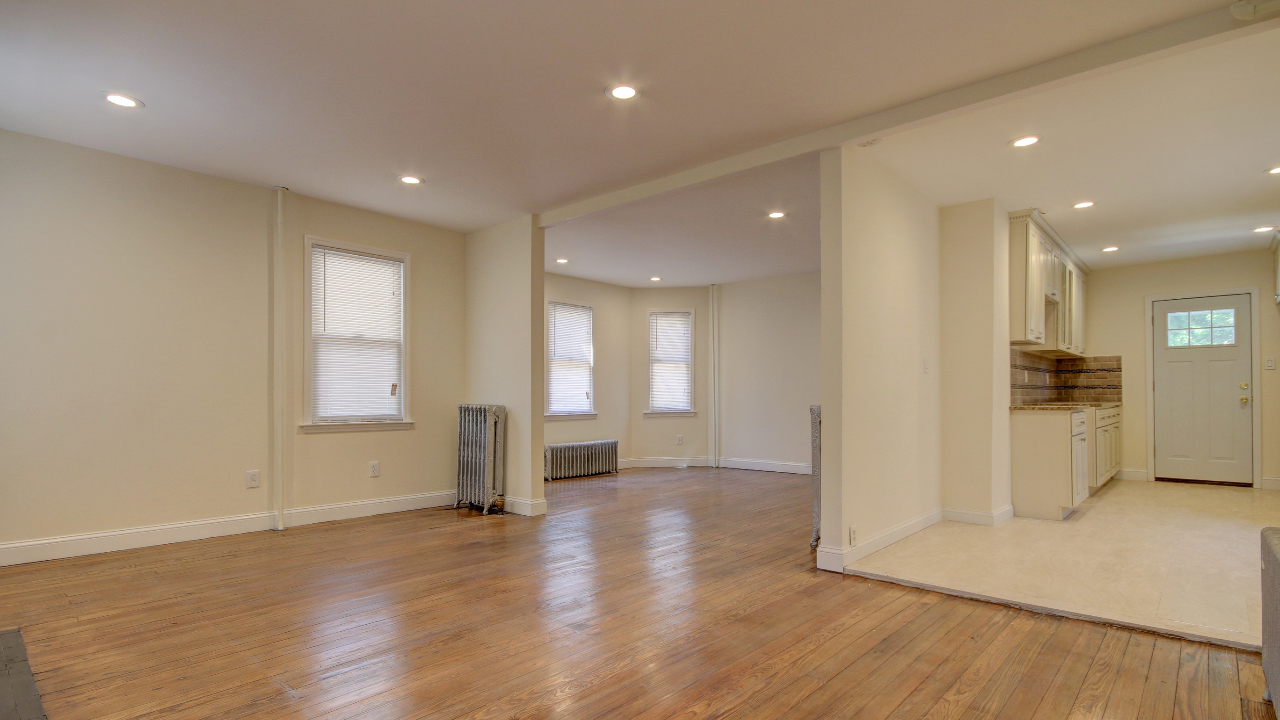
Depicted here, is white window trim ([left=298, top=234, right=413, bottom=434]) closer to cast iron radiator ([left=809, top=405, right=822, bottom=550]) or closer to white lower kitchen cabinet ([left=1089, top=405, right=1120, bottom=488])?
cast iron radiator ([left=809, top=405, right=822, bottom=550])

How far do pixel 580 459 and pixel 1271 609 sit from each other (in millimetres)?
6683

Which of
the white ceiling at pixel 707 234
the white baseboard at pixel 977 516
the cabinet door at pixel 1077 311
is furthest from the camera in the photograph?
the cabinet door at pixel 1077 311

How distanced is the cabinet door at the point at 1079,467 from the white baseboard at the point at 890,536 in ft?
3.66

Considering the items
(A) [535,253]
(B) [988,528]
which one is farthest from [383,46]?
(B) [988,528]

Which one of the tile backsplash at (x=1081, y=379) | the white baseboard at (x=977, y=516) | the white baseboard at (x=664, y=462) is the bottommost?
the white baseboard at (x=664, y=462)

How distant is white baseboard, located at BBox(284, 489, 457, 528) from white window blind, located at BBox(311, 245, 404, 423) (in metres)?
0.70

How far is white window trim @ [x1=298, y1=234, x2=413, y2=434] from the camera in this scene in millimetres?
5055

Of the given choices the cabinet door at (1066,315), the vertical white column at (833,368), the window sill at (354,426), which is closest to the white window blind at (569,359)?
the window sill at (354,426)

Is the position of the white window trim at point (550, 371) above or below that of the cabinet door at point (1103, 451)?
above

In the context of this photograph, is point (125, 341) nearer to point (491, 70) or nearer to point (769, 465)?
point (491, 70)

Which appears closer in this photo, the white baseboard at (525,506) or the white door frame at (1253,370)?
the white baseboard at (525,506)

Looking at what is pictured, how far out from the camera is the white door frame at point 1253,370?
672 cm

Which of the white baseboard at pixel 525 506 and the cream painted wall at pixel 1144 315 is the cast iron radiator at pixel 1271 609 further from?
the cream painted wall at pixel 1144 315

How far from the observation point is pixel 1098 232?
5969mm
